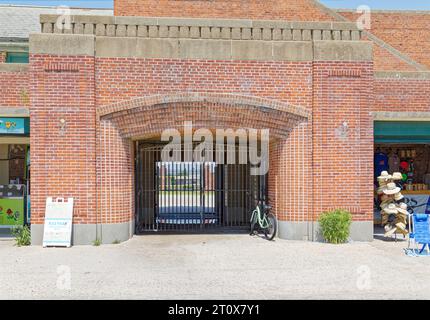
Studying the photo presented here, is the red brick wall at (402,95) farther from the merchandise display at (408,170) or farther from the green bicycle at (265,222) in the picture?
the green bicycle at (265,222)

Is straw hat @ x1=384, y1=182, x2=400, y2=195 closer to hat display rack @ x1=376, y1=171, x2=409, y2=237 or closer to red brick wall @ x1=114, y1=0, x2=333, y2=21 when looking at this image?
hat display rack @ x1=376, y1=171, x2=409, y2=237

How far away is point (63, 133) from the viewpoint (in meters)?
10.8

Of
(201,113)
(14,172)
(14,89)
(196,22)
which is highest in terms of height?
(196,22)

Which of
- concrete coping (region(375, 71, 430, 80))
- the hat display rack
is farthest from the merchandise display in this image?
concrete coping (region(375, 71, 430, 80))

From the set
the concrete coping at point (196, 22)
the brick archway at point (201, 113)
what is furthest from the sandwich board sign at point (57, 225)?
the concrete coping at point (196, 22)

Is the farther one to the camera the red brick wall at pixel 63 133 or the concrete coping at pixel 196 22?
the concrete coping at pixel 196 22

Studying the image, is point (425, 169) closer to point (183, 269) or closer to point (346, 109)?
point (346, 109)

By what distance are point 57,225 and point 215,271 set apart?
4733 mm

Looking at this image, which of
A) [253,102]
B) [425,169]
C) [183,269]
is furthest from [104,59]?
[425,169]

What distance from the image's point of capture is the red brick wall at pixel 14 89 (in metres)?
11.4

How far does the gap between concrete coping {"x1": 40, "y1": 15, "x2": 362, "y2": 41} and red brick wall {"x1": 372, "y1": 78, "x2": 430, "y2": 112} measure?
1796mm

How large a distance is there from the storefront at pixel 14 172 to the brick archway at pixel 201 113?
257cm

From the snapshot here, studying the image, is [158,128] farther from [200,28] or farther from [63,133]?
[200,28]

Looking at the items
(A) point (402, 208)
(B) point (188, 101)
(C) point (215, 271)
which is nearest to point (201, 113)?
(B) point (188, 101)
